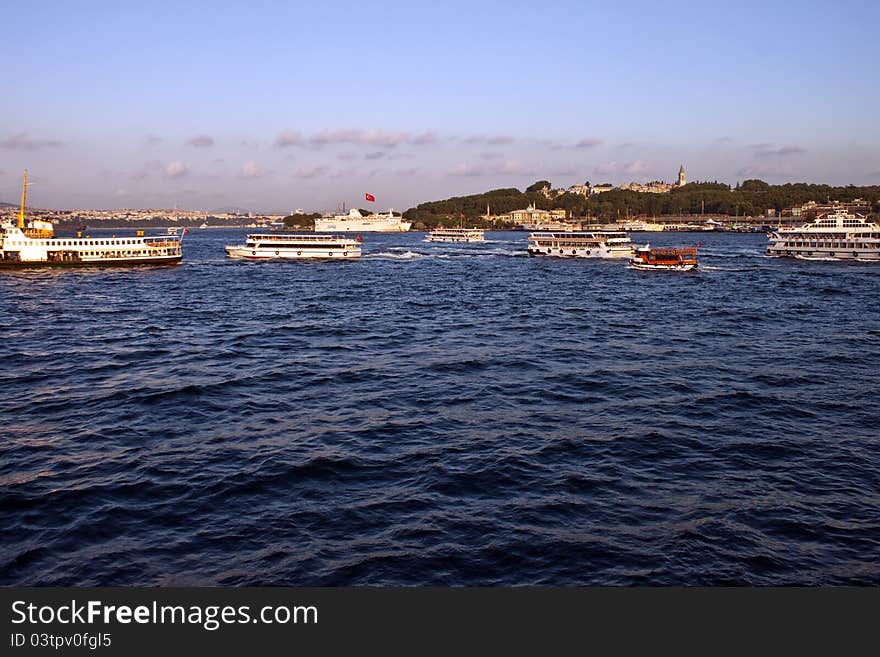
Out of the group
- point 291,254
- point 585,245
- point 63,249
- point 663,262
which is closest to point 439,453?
point 663,262

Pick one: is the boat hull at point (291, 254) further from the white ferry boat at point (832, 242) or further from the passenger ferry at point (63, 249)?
the white ferry boat at point (832, 242)

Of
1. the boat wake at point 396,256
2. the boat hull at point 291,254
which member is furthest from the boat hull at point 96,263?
the boat wake at point 396,256

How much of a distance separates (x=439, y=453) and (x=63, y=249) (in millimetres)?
81756

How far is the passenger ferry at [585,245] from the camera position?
372ft

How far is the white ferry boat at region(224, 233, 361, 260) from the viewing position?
114438 mm

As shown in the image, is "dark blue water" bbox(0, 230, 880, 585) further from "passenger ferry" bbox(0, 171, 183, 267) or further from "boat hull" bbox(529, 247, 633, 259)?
"boat hull" bbox(529, 247, 633, 259)

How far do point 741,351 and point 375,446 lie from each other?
2332 cm

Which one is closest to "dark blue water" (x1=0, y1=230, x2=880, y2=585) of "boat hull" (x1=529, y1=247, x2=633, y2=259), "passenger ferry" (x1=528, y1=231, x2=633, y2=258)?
"boat hull" (x1=529, y1=247, x2=633, y2=259)

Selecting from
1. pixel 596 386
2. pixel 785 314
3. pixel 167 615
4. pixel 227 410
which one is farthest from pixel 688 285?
pixel 167 615

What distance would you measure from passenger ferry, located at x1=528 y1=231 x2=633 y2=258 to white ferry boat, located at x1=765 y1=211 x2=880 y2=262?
2522 centimetres

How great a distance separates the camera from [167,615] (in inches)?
338

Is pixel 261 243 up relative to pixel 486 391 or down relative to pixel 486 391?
up

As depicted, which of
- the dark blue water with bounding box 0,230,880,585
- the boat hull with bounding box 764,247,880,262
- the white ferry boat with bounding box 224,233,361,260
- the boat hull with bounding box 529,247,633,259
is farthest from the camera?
the white ferry boat with bounding box 224,233,361,260

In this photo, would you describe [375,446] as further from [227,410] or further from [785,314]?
[785,314]
